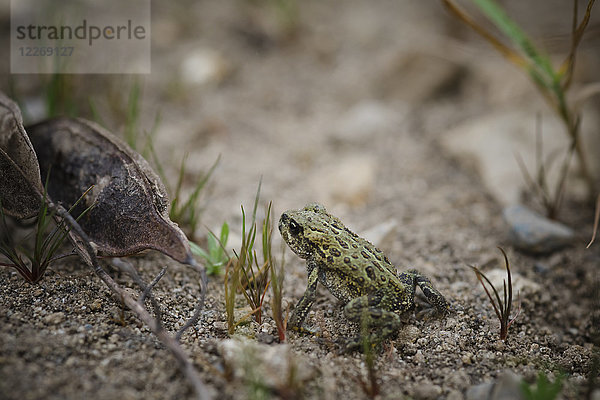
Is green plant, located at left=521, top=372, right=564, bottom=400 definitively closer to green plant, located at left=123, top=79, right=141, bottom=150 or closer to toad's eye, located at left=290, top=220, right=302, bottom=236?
toad's eye, located at left=290, top=220, right=302, bottom=236

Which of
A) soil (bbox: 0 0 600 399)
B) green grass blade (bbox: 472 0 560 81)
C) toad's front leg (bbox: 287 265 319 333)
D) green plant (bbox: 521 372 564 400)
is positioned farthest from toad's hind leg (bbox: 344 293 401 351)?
green grass blade (bbox: 472 0 560 81)

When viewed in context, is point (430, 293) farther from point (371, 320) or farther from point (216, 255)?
point (216, 255)

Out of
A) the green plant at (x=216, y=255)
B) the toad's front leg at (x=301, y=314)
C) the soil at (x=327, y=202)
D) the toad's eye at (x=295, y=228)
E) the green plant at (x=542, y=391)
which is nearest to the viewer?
the green plant at (x=542, y=391)

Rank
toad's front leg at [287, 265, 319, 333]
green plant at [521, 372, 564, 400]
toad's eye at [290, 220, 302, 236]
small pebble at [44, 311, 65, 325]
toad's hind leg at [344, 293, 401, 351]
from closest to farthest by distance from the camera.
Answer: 1. green plant at [521, 372, 564, 400]
2. small pebble at [44, 311, 65, 325]
3. toad's hind leg at [344, 293, 401, 351]
4. toad's front leg at [287, 265, 319, 333]
5. toad's eye at [290, 220, 302, 236]

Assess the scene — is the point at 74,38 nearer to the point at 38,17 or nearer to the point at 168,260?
the point at 38,17

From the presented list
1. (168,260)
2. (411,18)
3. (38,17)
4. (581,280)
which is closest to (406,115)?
(411,18)

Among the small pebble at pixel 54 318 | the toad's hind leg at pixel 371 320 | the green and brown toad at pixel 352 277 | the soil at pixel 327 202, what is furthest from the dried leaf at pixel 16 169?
the toad's hind leg at pixel 371 320

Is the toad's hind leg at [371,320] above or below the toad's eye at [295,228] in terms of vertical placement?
below

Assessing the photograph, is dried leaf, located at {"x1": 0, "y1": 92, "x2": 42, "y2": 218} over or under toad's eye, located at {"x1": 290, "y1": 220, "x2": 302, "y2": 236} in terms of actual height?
over

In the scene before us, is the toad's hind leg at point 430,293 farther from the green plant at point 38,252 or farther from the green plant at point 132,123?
the green plant at point 132,123
